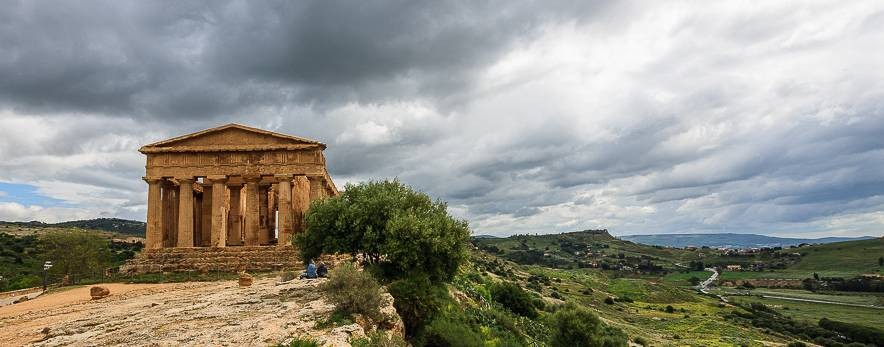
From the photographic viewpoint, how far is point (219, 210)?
34.9 m

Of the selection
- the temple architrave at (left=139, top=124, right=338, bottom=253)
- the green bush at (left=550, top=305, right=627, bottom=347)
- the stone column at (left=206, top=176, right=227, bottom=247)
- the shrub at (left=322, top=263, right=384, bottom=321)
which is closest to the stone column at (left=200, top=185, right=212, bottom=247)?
the temple architrave at (left=139, top=124, right=338, bottom=253)

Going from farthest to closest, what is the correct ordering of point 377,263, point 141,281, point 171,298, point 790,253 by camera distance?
point 790,253, point 141,281, point 377,263, point 171,298

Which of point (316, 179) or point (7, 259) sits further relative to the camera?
point (7, 259)

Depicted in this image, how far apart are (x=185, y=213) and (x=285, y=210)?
6659mm

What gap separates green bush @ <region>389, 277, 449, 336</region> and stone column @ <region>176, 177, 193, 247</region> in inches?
778

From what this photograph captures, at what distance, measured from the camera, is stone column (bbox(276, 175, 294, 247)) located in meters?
34.2

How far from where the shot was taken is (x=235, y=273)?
1224 inches

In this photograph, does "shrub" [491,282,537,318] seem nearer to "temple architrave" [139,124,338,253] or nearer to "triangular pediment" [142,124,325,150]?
"temple architrave" [139,124,338,253]

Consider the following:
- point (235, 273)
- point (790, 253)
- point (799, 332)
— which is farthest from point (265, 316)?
point (790, 253)

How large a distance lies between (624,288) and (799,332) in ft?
106

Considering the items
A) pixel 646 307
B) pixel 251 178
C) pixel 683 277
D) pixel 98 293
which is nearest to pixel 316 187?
pixel 251 178

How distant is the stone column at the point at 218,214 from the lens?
34844 mm

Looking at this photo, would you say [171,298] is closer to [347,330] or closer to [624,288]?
[347,330]

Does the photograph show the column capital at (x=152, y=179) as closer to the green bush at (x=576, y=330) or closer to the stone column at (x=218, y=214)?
the stone column at (x=218, y=214)
